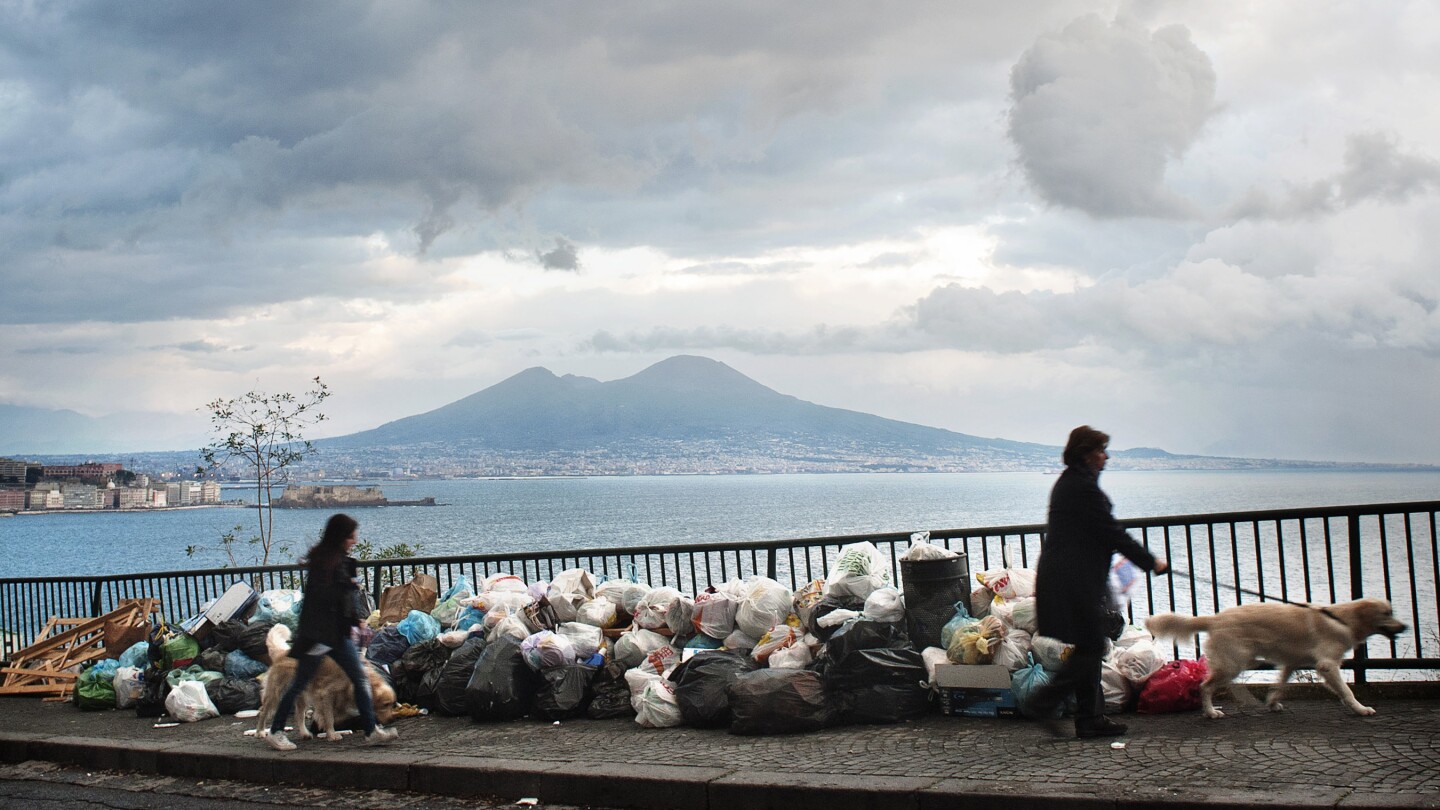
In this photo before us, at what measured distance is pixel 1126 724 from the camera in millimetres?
6746

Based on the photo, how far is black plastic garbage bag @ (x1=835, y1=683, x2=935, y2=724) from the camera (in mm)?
7523

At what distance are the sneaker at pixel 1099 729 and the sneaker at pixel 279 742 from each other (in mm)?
5520

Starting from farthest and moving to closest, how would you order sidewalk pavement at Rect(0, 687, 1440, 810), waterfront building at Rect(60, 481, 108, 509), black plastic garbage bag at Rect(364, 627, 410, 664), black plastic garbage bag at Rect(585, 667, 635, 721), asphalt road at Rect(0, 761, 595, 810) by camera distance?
1. waterfront building at Rect(60, 481, 108, 509)
2. black plastic garbage bag at Rect(364, 627, 410, 664)
3. black plastic garbage bag at Rect(585, 667, 635, 721)
4. asphalt road at Rect(0, 761, 595, 810)
5. sidewalk pavement at Rect(0, 687, 1440, 810)

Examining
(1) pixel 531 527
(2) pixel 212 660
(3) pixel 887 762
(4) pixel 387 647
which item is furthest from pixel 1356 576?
(1) pixel 531 527

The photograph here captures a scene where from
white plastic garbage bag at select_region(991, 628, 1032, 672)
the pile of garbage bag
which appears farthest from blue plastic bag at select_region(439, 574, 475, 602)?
white plastic garbage bag at select_region(991, 628, 1032, 672)

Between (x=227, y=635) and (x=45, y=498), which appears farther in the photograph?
(x=45, y=498)

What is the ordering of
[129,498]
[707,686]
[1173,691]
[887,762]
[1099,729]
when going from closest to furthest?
1. [887,762]
2. [1099,729]
3. [1173,691]
4. [707,686]
5. [129,498]

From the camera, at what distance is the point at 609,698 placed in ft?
28.0

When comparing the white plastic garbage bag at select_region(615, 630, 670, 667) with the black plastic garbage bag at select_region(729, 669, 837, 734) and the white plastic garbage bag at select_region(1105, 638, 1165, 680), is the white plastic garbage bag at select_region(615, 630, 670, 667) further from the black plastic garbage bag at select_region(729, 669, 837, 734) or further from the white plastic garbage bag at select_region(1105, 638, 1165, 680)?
the white plastic garbage bag at select_region(1105, 638, 1165, 680)

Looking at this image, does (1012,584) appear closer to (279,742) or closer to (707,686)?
(707,686)

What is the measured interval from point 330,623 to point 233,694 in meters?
2.70

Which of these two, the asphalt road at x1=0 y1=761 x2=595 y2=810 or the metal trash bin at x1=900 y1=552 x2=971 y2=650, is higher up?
the metal trash bin at x1=900 y1=552 x2=971 y2=650

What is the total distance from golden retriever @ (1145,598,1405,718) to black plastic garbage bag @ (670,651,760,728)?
292 cm

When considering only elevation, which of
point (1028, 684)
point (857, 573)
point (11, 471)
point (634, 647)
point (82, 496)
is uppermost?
point (11, 471)
